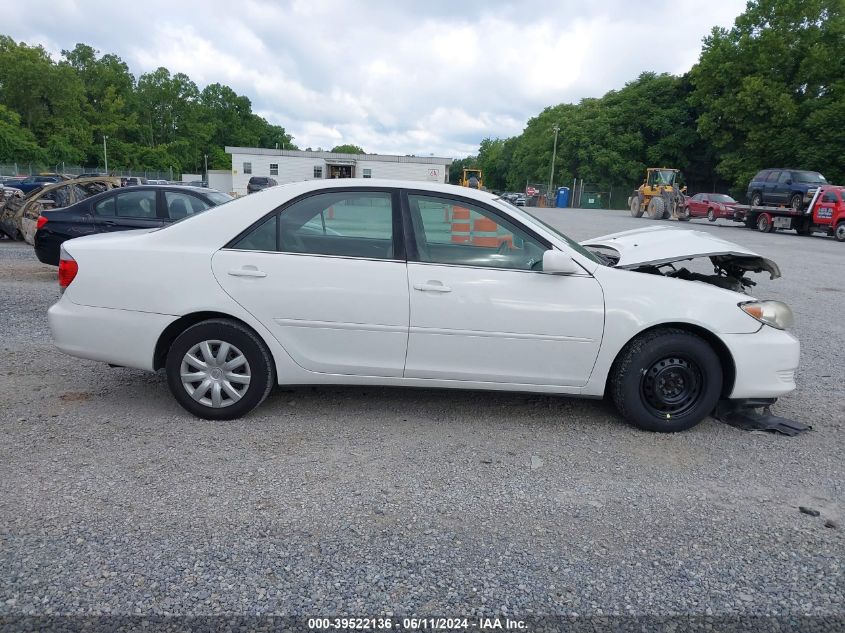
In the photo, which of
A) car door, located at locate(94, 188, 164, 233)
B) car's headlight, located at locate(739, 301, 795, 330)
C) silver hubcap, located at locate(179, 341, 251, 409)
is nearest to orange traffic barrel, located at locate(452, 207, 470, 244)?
silver hubcap, located at locate(179, 341, 251, 409)

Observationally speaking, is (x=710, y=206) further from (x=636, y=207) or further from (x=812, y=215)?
(x=812, y=215)

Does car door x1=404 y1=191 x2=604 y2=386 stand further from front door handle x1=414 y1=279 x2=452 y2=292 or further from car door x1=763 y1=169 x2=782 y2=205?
car door x1=763 y1=169 x2=782 y2=205

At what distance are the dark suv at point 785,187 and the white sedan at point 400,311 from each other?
24678 millimetres

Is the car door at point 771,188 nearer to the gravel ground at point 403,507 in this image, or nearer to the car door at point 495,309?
the gravel ground at point 403,507

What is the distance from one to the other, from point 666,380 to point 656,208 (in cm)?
3356

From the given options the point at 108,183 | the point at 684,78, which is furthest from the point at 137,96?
the point at 108,183

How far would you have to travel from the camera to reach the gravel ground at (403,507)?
2412 millimetres

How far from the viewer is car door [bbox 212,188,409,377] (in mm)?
3840

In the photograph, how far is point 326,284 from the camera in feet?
12.6

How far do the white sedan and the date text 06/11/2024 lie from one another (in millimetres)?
1833

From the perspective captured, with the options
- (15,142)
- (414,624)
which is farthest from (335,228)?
(15,142)

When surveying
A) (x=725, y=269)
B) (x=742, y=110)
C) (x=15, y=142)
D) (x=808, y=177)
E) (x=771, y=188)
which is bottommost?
(x=725, y=269)

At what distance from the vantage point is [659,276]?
402 cm

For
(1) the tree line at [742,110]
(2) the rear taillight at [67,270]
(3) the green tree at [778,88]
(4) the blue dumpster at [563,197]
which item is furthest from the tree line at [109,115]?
(2) the rear taillight at [67,270]
